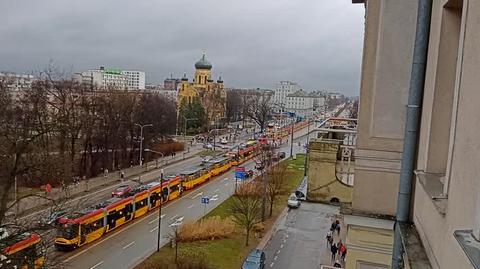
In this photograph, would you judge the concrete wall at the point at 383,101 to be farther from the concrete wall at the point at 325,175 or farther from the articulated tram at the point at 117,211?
the articulated tram at the point at 117,211

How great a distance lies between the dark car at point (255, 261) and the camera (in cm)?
1784

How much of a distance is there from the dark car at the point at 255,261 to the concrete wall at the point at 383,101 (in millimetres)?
13163

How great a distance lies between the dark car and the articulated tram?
6599 mm

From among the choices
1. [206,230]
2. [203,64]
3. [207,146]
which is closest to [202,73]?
[203,64]

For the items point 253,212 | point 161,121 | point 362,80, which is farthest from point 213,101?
point 362,80

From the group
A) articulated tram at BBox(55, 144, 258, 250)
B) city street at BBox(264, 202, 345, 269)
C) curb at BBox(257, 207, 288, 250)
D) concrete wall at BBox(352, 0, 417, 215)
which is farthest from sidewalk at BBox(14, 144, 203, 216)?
concrete wall at BBox(352, 0, 417, 215)

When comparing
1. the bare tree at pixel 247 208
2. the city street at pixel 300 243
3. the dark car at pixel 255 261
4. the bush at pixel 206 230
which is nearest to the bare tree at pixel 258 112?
the bare tree at pixel 247 208

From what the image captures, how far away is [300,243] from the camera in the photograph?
22.3m

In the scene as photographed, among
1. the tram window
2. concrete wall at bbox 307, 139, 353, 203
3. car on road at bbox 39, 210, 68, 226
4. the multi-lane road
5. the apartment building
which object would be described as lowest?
the multi-lane road

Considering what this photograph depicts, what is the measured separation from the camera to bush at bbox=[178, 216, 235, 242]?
21750 mm

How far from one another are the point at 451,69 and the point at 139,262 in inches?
705

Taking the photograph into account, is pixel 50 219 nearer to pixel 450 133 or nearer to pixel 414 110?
pixel 414 110

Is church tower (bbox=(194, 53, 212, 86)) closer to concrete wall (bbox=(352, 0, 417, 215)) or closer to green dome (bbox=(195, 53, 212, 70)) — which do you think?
green dome (bbox=(195, 53, 212, 70))

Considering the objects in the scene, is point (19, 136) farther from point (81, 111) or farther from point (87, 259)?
point (81, 111)
